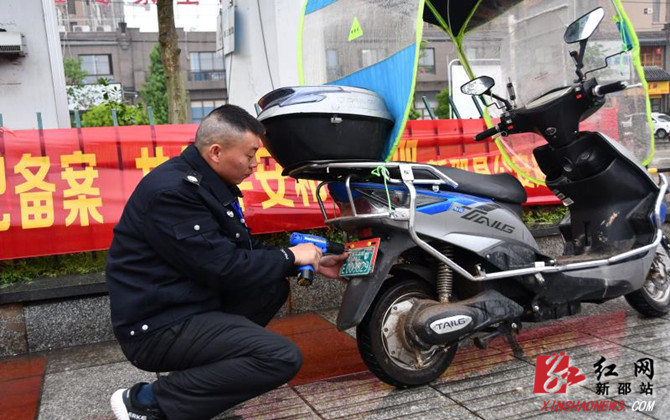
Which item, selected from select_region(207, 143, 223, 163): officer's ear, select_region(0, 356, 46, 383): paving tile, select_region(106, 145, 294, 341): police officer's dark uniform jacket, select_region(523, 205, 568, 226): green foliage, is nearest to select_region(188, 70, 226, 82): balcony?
select_region(523, 205, 568, 226): green foliage

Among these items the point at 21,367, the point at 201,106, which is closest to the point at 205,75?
the point at 201,106

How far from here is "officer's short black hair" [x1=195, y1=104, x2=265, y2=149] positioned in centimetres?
268

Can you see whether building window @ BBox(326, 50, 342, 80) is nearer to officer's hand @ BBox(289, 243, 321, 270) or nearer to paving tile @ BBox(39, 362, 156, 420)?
officer's hand @ BBox(289, 243, 321, 270)

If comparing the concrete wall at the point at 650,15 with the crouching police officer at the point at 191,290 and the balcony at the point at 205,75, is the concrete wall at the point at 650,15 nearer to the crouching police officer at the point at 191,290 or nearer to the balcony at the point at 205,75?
the balcony at the point at 205,75

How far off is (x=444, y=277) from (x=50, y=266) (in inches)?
121

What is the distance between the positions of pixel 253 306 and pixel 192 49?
38.9 m

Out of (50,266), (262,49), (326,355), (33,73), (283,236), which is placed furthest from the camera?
(262,49)

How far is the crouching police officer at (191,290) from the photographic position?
98.4 inches

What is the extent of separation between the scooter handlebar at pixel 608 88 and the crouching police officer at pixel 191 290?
2.07 m

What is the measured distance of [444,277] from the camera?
328 cm

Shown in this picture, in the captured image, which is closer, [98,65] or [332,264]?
[332,264]

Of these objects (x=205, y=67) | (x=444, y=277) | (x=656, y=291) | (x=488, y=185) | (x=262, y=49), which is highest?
(x=205, y=67)

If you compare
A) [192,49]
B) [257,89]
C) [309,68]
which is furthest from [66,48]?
[309,68]

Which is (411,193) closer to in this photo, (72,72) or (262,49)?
(262,49)
